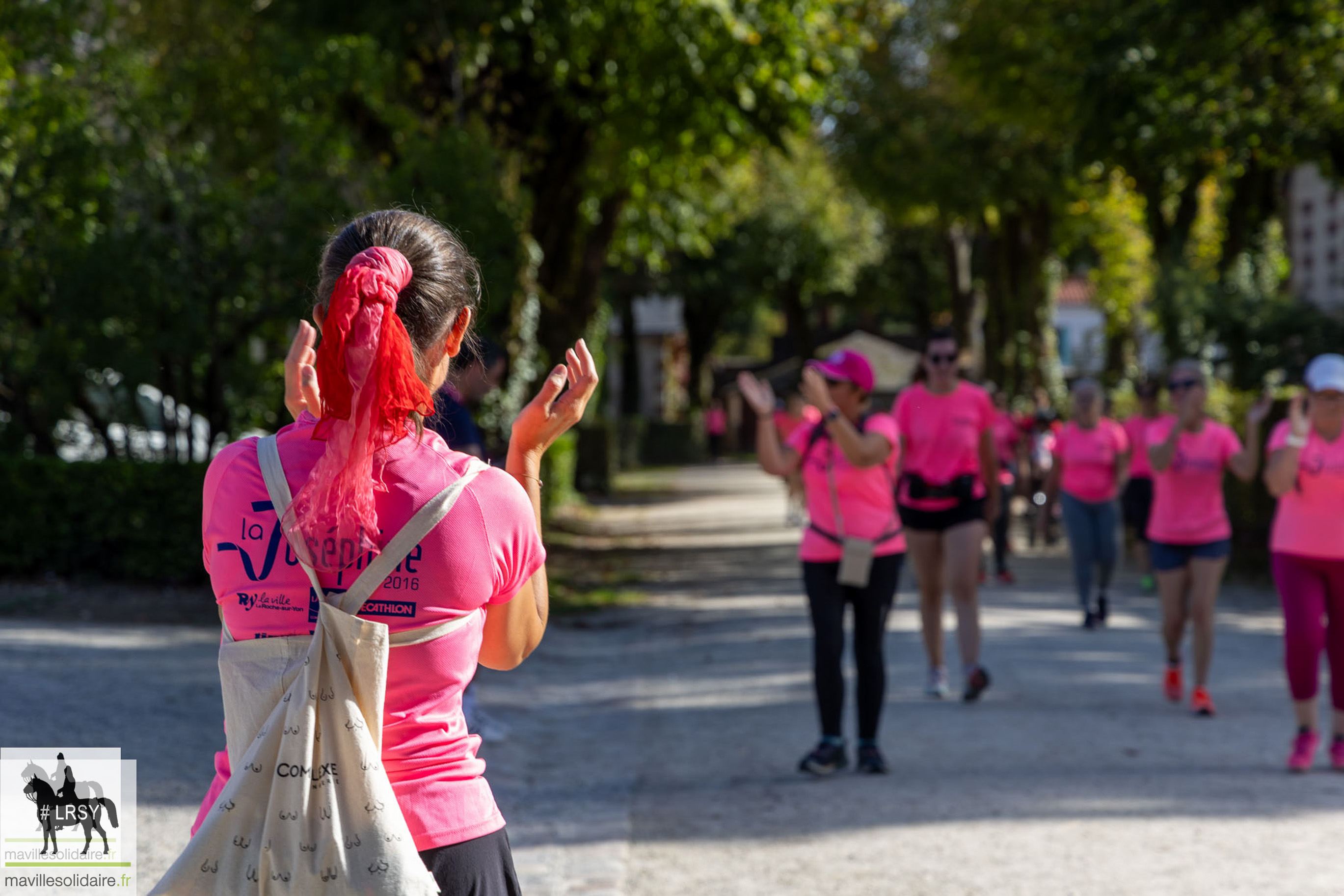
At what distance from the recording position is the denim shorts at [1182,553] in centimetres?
759

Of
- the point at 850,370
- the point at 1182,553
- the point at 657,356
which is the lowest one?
the point at 1182,553

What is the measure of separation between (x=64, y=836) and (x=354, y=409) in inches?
128

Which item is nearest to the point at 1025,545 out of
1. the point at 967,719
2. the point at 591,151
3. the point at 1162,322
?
the point at 1162,322

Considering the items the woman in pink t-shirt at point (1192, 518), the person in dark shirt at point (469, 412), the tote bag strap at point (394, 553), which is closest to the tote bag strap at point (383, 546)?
the tote bag strap at point (394, 553)

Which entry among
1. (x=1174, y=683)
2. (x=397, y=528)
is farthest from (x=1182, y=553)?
(x=397, y=528)

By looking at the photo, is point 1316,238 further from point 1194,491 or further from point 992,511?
point 1194,491

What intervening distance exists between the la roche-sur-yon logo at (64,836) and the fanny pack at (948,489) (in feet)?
14.6

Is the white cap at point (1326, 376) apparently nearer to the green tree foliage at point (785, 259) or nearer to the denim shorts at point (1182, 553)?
the denim shorts at point (1182, 553)

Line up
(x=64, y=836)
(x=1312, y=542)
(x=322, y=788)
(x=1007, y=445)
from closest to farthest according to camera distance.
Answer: (x=322, y=788), (x=64, y=836), (x=1312, y=542), (x=1007, y=445)

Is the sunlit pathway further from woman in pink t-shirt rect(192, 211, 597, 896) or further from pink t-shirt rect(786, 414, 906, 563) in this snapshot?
woman in pink t-shirt rect(192, 211, 597, 896)

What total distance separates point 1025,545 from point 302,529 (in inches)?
634

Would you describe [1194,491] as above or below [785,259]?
below

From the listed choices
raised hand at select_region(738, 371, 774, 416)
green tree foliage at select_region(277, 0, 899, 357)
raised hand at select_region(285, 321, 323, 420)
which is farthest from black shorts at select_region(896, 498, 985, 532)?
green tree foliage at select_region(277, 0, 899, 357)

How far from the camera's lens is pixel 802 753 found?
6.83 metres
